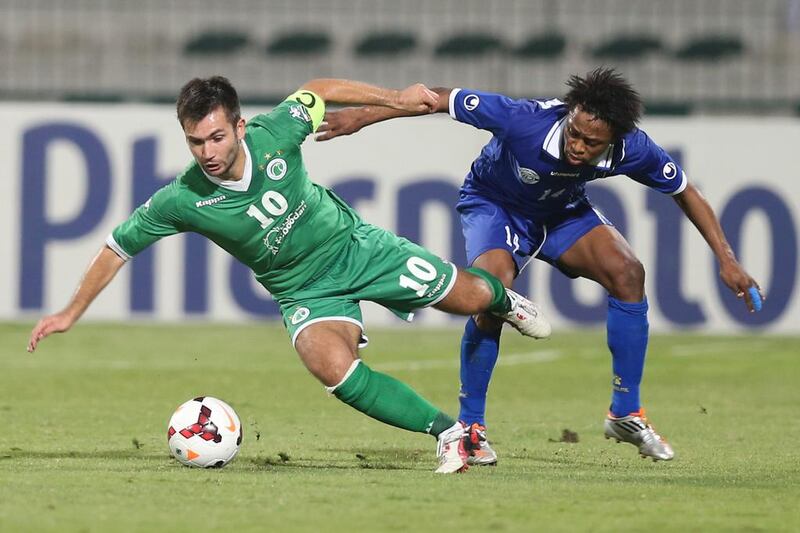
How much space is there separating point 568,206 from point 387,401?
176cm

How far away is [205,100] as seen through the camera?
6.01 m

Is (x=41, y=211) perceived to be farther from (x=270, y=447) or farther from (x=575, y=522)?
(x=575, y=522)

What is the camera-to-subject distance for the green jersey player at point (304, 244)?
6141 mm

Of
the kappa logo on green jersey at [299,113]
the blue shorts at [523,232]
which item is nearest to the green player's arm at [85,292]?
the kappa logo on green jersey at [299,113]

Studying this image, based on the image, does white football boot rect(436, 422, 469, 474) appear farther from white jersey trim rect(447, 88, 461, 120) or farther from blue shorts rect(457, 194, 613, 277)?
white jersey trim rect(447, 88, 461, 120)

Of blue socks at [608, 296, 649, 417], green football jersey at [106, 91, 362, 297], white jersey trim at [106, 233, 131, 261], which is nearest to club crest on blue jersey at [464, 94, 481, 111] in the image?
green football jersey at [106, 91, 362, 297]

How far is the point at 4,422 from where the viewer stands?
26.7 feet

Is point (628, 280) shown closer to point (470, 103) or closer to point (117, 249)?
point (470, 103)

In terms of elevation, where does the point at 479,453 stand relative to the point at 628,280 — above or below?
below

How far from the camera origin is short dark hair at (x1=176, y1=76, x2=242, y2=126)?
6000 mm

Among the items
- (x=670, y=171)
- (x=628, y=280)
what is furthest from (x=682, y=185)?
(x=628, y=280)

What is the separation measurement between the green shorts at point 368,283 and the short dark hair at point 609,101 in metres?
0.99

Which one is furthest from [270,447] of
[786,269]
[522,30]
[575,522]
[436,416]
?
[522,30]

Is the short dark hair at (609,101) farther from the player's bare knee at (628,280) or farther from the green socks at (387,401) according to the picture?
the green socks at (387,401)
